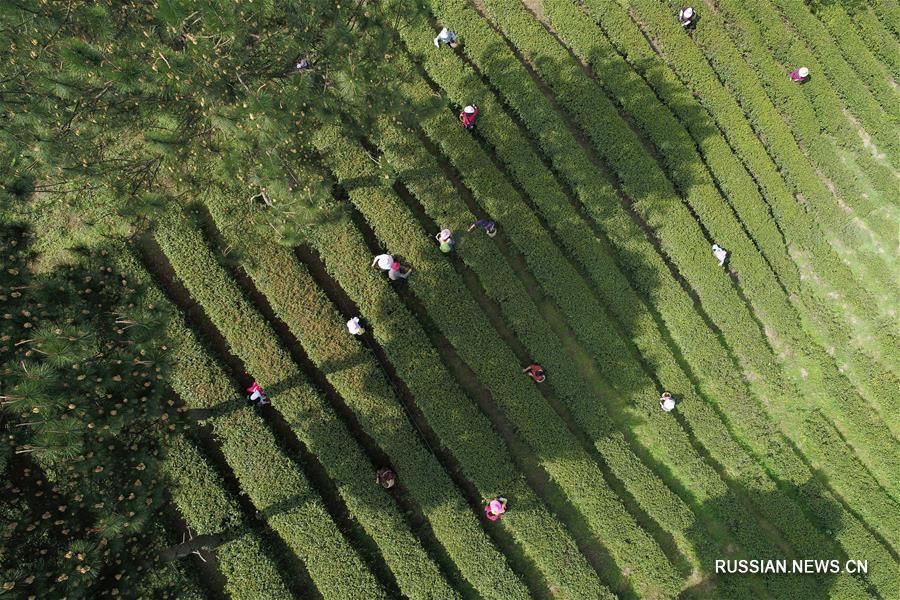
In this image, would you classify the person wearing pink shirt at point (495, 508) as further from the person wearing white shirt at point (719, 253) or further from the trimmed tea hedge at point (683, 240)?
the person wearing white shirt at point (719, 253)

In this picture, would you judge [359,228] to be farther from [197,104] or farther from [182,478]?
[182,478]

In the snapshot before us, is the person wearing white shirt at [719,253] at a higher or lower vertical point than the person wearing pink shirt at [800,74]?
lower

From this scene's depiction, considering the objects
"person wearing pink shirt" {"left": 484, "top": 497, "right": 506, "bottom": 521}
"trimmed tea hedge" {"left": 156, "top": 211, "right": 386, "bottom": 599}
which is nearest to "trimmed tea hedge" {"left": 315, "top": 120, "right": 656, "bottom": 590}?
"person wearing pink shirt" {"left": 484, "top": 497, "right": 506, "bottom": 521}

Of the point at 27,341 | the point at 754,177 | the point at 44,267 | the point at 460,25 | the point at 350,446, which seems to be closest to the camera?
the point at 27,341

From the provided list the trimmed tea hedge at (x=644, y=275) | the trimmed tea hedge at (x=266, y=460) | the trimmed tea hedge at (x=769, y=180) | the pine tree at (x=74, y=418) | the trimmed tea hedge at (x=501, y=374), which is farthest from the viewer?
the trimmed tea hedge at (x=769, y=180)

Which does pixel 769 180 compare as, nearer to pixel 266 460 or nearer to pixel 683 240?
pixel 683 240

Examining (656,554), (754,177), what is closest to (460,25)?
(754,177)

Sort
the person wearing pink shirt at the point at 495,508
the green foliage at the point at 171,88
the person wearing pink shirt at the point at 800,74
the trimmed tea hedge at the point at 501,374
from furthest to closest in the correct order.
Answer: the person wearing pink shirt at the point at 800,74
the trimmed tea hedge at the point at 501,374
the person wearing pink shirt at the point at 495,508
the green foliage at the point at 171,88

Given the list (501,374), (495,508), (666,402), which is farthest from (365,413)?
(666,402)

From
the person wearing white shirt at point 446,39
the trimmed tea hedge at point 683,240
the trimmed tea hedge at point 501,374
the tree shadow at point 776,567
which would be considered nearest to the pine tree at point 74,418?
the trimmed tea hedge at point 501,374

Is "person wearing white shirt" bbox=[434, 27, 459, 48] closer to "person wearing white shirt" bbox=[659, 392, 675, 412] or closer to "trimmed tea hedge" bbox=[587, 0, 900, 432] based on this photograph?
"trimmed tea hedge" bbox=[587, 0, 900, 432]

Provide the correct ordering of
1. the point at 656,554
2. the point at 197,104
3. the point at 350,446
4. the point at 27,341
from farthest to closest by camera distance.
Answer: the point at 656,554, the point at 350,446, the point at 197,104, the point at 27,341
